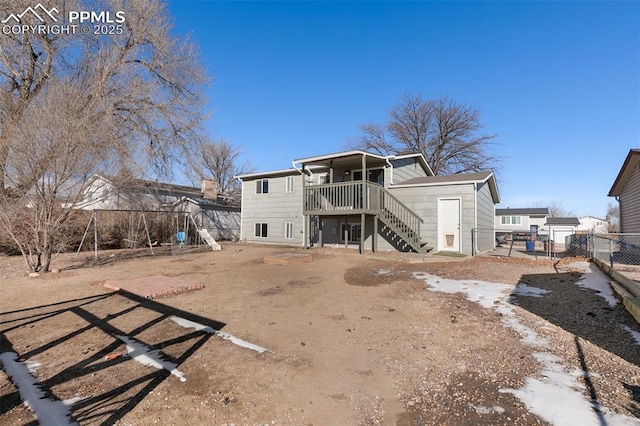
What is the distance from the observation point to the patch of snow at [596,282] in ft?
20.0

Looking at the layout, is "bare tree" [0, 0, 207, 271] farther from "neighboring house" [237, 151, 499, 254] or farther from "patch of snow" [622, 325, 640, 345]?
"patch of snow" [622, 325, 640, 345]

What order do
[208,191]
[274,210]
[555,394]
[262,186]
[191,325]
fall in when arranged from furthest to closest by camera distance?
[208,191], [262,186], [274,210], [191,325], [555,394]

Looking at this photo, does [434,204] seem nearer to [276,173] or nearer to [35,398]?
[276,173]

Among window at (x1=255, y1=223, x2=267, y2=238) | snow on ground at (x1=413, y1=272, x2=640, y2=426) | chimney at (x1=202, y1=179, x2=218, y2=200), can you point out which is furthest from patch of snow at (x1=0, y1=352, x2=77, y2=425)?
chimney at (x1=202, y1=179, x2=218, y2=200)

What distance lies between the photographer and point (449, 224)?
13.5m

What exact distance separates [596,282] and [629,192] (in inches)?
388

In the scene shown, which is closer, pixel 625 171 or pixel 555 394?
pixel 555 394

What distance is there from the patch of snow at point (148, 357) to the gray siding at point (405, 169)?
1296 centimetres

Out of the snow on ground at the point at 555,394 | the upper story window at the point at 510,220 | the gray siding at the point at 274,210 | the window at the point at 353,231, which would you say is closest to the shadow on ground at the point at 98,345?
the snow on ground at the point at 555,394

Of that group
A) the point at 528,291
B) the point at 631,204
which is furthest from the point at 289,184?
the point at 631,204

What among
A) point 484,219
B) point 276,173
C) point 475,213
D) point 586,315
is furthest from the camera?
point 276,173

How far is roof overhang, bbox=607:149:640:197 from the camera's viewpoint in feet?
36.3

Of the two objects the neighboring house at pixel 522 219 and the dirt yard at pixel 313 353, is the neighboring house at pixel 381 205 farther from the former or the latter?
the neighboring house at pixel 522 219

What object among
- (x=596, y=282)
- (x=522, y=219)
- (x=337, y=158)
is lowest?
(x=596, y=282)
